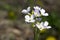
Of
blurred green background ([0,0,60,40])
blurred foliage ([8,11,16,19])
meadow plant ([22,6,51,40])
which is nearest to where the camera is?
meadow plant ([22,6,51,40])

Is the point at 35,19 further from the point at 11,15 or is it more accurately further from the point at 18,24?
the point at 11,15

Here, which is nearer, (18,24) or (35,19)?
(35,19)

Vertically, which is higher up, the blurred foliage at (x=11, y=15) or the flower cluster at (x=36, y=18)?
the blurred foliage at (x=11, y=15)

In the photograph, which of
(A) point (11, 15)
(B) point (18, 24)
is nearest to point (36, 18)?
(B) point (18, 24)

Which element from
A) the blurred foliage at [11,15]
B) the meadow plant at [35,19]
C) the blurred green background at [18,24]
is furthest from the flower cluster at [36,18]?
the blurred foliage at [11,15]

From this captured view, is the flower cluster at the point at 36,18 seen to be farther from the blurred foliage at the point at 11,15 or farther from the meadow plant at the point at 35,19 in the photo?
the blurred foliage at the point at 11,15

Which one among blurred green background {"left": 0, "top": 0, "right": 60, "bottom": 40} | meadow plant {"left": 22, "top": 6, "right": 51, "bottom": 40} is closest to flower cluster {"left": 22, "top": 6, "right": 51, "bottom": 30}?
meadow plant {"left": 22, "top": 6, "right": 51, "bottom": 40}

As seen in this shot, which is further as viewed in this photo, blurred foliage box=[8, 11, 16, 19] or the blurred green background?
blurred foliage box=[8, 11, 16, 19]

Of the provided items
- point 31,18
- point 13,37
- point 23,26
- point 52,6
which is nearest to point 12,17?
point 23,26

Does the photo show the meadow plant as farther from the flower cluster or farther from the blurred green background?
the blurred green background
